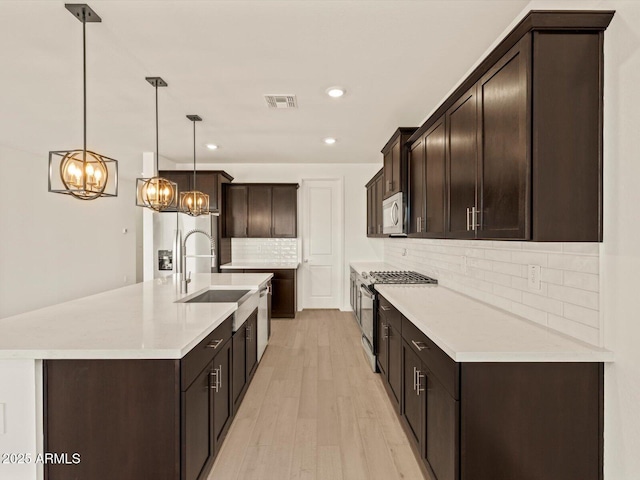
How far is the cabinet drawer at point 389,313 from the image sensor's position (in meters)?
2.66

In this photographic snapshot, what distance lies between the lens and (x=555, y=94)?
148cm

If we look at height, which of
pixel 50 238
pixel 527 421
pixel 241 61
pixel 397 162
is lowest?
pixel 527 421

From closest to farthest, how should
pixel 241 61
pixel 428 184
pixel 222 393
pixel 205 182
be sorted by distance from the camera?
1. pixel 222 393
2. pixel 241 61
3. pixel 428 184
4. pixel 205 182

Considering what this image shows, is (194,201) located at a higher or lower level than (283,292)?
higher

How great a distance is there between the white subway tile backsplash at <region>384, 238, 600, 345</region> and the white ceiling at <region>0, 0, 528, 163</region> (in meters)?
1.35

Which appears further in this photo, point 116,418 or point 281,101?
point 281,101

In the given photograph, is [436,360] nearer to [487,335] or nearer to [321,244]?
[487,335]

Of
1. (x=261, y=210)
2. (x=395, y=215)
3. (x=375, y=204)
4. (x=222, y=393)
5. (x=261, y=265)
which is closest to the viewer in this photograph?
(x=222, y=393)

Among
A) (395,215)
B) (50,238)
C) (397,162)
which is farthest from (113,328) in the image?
(50,238)

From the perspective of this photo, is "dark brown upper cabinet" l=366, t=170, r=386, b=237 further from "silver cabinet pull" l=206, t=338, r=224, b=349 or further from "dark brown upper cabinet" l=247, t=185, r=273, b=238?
"silver cabinet pull" l=206, t=338, r=224, b=349

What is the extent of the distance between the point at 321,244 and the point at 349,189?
44.3 inches

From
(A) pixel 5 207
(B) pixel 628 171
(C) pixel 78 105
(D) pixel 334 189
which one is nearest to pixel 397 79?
(B) pixel 628 171

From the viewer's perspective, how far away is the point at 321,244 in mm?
6621

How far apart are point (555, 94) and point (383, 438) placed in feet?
7.56
